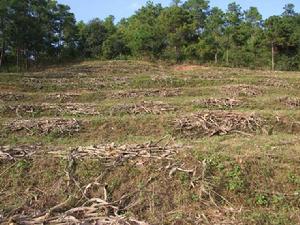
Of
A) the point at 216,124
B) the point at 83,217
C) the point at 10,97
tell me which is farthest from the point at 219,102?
the point at 83,217

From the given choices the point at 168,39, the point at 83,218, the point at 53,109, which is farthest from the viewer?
the point at 168,39

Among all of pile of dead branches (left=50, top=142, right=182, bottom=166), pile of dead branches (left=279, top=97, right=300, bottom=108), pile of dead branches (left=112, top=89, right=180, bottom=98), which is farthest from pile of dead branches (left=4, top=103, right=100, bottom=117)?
pile of dead branches (left=279, top=97, right=300, bottom=108)

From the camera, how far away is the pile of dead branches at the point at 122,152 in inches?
295

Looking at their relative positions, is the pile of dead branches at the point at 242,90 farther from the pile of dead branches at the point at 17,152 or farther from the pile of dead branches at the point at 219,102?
the pile of dead branches at the point at 17,152

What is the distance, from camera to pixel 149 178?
703 cm

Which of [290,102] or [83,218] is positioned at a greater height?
[290,102]

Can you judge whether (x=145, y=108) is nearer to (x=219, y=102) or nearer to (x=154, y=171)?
(x=219, y=102)

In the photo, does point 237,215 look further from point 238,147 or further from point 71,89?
point 71,89

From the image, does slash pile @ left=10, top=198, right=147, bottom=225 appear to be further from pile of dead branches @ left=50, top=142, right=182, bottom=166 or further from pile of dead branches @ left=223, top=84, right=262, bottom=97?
pile of dead branches @ left=223, top=84, right=262, bottom=97

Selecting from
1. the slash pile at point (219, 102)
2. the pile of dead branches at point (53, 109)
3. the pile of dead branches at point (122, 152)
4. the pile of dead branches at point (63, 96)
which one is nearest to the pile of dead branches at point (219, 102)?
the slash pile at point (219, 102)

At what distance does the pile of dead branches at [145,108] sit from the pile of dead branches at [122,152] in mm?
4558

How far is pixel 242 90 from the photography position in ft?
55.1

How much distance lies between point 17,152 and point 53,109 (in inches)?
207

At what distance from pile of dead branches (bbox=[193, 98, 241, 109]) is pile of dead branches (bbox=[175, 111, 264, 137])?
9.03 ft
